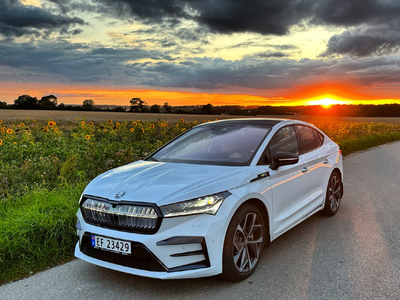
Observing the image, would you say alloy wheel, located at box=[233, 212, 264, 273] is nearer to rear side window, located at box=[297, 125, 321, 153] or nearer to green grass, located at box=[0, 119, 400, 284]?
rear side window, located at box=[297, 125, 321, 153]

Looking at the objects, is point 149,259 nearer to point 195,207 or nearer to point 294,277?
point 195,207

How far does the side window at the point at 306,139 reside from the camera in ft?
17.1

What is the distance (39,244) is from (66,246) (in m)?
0.30

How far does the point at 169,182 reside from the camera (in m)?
3.50

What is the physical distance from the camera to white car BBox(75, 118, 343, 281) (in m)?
3.19

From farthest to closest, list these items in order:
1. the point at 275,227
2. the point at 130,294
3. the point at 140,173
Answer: the point at 275,227 < the point at 140,173 < the point at 130,294

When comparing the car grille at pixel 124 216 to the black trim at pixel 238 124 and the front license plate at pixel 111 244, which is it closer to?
the front license plate at pixel 111 244

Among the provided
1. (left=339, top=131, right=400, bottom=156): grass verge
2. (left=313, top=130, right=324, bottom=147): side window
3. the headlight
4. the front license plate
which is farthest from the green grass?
(left=339, top=131, right=400, bottom=156): grass verge

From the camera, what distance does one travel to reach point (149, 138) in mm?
11312

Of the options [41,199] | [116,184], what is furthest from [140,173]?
[41,199]

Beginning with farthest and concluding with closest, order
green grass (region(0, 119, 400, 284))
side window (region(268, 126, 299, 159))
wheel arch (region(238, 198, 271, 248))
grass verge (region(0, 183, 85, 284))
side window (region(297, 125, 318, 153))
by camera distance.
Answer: side window (region(297, 125, 318, 153)) → side window (region(268, 126, 299, 159)) → green grass (region(0, 119, 400, 284)) → grass verge (region(0, 183, 85, 284)) → wheel arch (region(238, 198, 271, 248))

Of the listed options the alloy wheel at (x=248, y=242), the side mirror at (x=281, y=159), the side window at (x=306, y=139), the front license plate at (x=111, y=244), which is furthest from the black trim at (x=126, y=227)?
the side window at (x=306, y=139)

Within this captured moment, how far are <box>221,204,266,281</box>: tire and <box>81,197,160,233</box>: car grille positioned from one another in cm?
69

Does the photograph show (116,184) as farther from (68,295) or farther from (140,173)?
(68,295)
